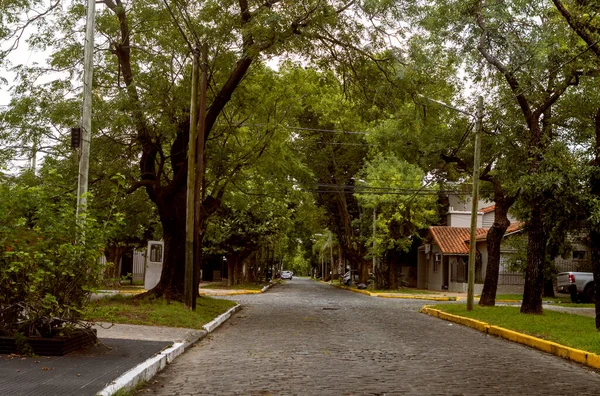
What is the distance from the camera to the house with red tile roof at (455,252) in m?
38.1

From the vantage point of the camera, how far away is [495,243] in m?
21.4

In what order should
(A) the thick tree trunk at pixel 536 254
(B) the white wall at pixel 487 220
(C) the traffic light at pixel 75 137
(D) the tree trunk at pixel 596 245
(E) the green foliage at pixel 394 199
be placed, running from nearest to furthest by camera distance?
(D) the tree trunk at pixel 596 245, (C) the traffic light at pixel 75 137, (A) the thick tree trunk at pixel 536 254, (E) the green foliage at pixel 394 199, (B) the white wall at pixel 487 220

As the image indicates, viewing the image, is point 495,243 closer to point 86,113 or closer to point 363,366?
point 363,366

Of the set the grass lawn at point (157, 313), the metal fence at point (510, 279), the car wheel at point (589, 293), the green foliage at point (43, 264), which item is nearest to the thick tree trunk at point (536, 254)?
the grass lawn at point (157, 313)

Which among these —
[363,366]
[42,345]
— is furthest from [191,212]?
[363,366]

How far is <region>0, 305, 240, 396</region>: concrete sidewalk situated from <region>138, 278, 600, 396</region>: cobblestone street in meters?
0.26

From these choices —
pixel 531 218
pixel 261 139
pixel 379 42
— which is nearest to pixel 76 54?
pixel 261 139

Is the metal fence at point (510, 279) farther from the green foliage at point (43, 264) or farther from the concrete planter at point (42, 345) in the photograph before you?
the concrete planter at point (42, 345)

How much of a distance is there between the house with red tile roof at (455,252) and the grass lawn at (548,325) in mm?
17593

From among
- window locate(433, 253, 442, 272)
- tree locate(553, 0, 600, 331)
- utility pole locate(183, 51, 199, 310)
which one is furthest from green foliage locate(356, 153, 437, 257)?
tree locate(553, 0, 600, 331)

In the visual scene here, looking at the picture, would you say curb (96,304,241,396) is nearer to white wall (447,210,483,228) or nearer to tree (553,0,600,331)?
tree (553,0,600,331)

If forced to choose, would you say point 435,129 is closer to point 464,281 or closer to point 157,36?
point 157,36

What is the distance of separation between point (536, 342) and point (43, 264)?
905cm

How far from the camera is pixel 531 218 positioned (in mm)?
17281
